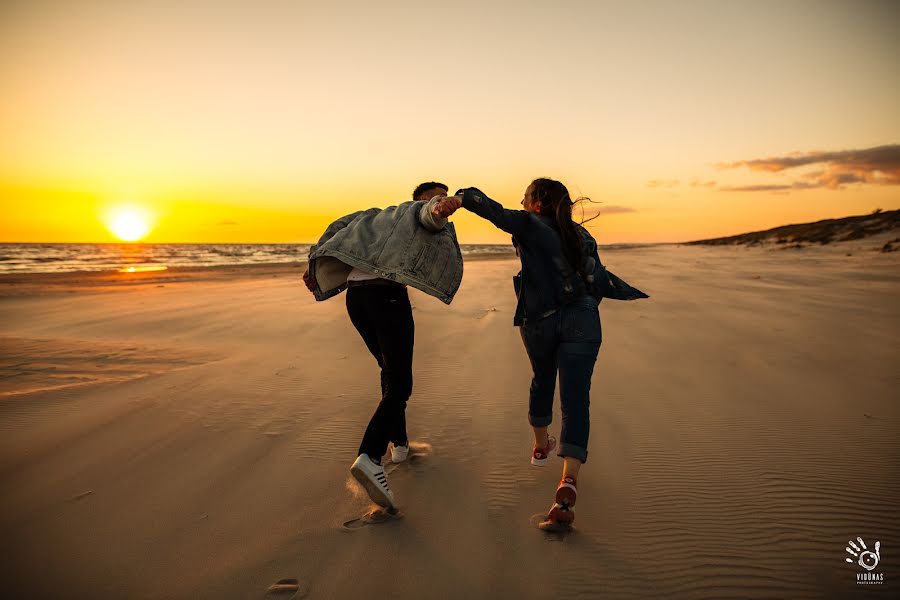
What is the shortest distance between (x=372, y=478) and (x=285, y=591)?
667mm

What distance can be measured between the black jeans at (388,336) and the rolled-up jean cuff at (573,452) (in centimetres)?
103

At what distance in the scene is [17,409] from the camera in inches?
172

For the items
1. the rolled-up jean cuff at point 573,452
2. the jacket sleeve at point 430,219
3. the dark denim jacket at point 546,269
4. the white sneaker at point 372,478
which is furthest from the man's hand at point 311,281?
the rolled-up jean cuff at point 573,452

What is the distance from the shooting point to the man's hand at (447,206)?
8.57ft

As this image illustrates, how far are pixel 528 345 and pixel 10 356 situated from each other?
22.9ft

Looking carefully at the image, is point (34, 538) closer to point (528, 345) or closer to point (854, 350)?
point (528, 345)

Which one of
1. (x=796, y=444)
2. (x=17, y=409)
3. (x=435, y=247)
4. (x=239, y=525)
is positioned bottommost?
(x=796, y=444)

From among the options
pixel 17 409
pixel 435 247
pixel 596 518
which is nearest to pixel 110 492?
pixel 17 409

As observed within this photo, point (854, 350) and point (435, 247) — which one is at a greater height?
point (435, 247)

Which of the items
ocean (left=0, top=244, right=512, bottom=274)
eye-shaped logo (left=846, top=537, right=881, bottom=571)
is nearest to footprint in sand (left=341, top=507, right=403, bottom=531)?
eye-shaped logo (left=846, top=537, right=881, bottom=571)

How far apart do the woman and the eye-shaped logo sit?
142 centimetres

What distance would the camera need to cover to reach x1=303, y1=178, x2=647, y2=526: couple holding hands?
277 cm

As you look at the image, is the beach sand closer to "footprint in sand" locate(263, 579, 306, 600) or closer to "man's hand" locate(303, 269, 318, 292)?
"footprint in sand" locate(263, 579, 306, 600)

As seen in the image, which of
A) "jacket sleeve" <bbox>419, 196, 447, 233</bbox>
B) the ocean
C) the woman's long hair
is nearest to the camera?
"jacket sleeve" <bbox>419, 196, 447, 233</bbox>
